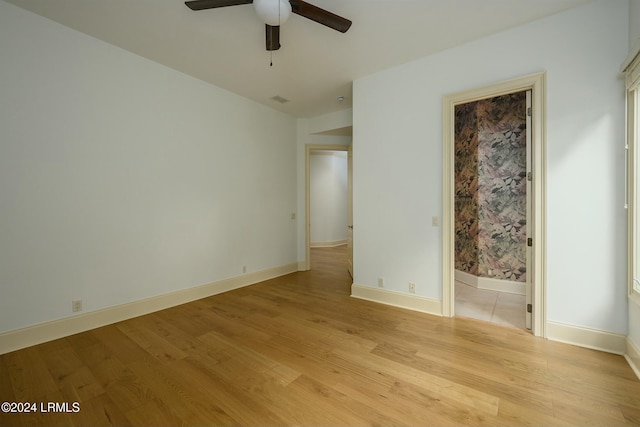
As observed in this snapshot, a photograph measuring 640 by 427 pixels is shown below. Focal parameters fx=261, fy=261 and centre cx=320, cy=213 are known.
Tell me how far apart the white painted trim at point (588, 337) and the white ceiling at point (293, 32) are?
111 inches

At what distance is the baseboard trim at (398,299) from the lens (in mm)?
3039

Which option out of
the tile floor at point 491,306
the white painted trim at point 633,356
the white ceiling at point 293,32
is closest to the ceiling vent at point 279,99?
the white ceiling at point 293,32

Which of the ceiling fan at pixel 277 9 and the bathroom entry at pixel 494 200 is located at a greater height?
the ceiling fan at pixel 277 9

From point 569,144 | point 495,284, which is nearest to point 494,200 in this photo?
point 495,284

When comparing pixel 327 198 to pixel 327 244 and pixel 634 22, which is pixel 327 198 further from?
pixel 634 22

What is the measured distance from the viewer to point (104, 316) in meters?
2.78

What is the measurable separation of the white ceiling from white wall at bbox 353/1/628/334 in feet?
0.68

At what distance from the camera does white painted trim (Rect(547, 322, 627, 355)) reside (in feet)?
7.10

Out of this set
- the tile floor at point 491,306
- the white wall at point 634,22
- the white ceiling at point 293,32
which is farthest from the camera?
the tile floor at point 491,306

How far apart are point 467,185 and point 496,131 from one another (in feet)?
2.96

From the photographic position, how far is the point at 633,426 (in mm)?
1467

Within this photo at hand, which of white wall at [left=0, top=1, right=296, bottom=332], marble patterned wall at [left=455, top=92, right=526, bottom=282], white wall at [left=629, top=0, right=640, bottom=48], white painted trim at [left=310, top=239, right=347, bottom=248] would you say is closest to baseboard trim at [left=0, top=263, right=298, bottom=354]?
white wall at [left=0, top=1, right=296, bottom=332]

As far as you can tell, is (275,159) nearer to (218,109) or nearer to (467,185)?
(218,109)

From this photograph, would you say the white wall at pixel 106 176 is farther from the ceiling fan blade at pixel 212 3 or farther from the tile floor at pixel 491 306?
the tile floor at pixel 491 306
